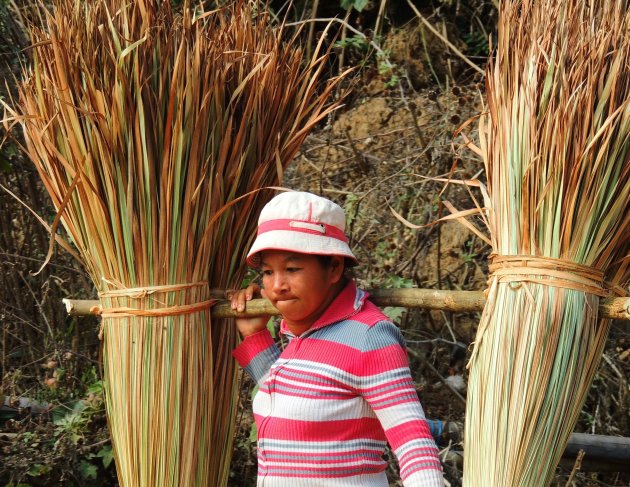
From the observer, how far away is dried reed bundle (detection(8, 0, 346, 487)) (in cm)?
209

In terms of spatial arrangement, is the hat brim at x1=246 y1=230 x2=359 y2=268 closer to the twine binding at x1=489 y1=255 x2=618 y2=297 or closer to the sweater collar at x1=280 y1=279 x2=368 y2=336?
the sweater collar at x1=280 y1=279 x2=368 y2=336

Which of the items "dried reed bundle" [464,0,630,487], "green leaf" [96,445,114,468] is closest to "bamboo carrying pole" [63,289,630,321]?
"dried reed bundle" [464,0,630,487]

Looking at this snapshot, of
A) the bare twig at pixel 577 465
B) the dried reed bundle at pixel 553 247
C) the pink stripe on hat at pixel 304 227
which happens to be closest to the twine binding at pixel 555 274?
the dried reed bundle at pixel 553 247

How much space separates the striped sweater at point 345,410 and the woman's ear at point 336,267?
42 millimetres

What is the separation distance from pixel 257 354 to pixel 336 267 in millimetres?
335

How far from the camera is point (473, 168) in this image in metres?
3.91

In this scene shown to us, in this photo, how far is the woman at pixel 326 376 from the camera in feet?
5.93

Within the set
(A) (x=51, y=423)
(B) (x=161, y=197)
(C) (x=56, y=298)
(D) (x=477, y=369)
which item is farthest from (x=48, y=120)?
(C) (x=56, y=298)

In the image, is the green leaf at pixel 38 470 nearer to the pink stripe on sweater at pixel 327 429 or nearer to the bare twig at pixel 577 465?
the pink stripe on sweater at pixel 327 429

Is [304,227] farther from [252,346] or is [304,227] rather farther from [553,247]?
[553,247]

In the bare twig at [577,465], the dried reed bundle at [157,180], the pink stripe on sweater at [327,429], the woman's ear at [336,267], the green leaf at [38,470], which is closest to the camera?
the pink stripe on sweater at [327,429]

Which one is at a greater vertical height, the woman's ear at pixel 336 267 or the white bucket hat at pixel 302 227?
the white bucket hat at pixel 302 227

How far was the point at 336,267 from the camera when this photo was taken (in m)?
1.97

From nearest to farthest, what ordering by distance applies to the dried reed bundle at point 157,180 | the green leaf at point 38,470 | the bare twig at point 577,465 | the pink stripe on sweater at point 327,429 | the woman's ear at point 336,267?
the pink stripe on sweater at point 327,429 < the woman's ear at point 336,267 < the dried reed bundle at point 157,180 < the bare twig at point 577,465 < the green leaf at point 38,470
